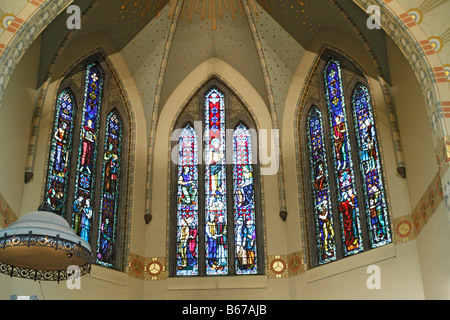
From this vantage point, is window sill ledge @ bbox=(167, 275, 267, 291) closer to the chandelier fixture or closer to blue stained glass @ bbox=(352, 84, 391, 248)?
blue stained glass @ bbox=(352, 84, 391, 248)

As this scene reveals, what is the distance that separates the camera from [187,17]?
16.4 m

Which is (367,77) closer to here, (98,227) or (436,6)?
(436,6)

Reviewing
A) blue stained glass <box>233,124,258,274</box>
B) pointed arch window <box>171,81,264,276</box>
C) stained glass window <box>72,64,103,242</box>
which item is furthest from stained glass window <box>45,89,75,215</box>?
blue stained glass <box>233,124,258,274</box>

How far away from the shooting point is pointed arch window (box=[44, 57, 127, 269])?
14.0 meters

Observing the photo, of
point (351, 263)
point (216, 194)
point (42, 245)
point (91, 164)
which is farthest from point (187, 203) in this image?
point (42, 245)

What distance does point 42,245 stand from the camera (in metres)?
9.17

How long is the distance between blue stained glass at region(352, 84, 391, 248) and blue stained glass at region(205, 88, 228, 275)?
3.46 metres

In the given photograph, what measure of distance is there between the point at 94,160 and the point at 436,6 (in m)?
8.14

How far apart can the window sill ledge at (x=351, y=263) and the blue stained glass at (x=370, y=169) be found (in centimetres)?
25

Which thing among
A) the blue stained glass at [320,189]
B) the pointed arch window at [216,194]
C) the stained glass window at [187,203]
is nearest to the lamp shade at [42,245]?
the stained glass window at [187,203]

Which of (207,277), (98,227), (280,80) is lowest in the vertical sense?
(207,277)

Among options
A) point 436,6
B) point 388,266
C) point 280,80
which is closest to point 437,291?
point 388,266

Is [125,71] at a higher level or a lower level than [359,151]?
higher

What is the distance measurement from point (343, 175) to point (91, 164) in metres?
5.77
